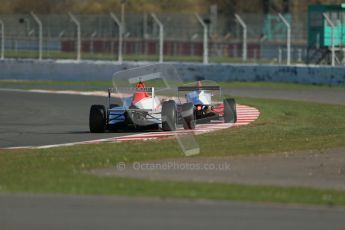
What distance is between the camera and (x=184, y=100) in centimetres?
1845

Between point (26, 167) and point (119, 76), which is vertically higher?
point (119, 76)

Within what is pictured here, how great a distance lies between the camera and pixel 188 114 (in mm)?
17234

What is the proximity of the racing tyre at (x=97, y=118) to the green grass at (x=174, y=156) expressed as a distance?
202 centimetres

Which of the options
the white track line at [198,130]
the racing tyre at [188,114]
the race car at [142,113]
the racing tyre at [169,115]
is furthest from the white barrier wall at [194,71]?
the racing tyre at [169,115]

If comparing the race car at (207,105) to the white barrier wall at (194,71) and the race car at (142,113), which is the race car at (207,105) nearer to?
the race car at (142,113)

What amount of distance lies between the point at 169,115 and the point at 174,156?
3436mm

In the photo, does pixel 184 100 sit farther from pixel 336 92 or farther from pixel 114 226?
pixel 336 92

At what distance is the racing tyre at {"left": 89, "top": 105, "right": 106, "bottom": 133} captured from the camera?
1736 cm

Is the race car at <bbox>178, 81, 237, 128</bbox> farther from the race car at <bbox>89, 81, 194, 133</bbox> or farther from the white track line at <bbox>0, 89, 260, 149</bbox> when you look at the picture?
the race car at <bbox>89, 81, 194, 133</bbox>

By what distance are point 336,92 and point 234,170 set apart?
1826 centimetres

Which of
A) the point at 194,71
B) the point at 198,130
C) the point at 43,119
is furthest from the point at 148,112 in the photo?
the point at 194,71

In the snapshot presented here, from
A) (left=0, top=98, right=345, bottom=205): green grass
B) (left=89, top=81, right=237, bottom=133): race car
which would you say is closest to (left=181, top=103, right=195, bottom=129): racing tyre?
(left=89, top=81, right=237, bottom=133): race car

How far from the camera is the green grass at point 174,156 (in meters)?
10.2

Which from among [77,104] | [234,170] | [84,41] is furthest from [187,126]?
[84,41]
